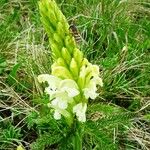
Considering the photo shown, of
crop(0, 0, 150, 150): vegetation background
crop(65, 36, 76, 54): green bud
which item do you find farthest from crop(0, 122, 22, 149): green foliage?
crop(65, 36, 76, 54): green bud

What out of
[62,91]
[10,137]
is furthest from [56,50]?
[10,137]

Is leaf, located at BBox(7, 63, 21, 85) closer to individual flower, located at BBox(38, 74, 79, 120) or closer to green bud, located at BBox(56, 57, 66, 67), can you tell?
individual flower, located at BBox(38, 74, 79, 120)

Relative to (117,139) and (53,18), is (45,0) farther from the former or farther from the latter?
(117,139)

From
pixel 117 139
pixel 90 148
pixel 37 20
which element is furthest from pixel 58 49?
pixel 37 20

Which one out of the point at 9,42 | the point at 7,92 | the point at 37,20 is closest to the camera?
the point at 7,92

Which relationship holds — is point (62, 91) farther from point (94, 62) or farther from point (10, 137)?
point (94, 62)

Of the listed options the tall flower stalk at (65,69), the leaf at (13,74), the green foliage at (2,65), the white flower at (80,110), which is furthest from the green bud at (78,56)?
the green foliage at (2,65)
